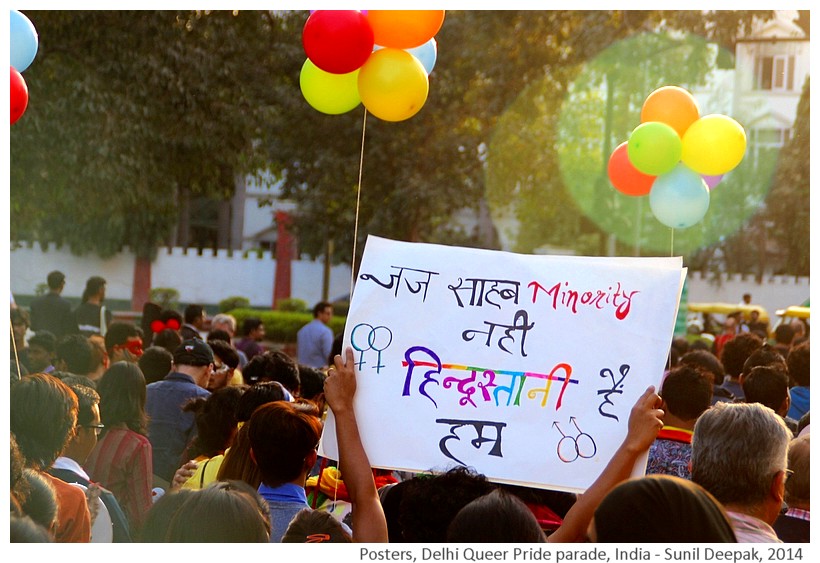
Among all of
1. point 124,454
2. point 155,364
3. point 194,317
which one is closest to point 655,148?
point 124,454

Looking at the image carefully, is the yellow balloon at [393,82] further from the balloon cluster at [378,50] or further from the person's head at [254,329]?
the person's head at [254,329]

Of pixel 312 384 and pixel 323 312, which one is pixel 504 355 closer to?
pixel 312 384

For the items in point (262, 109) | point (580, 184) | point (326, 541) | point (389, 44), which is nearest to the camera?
point (326, 541)

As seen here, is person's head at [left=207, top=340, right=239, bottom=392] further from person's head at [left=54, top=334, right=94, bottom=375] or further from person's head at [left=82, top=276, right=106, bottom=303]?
person's head at [left=82, top=276, right=106, bottom=303]

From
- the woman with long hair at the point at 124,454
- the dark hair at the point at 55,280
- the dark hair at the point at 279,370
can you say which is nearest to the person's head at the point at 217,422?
the woman with long hair at the point at 124,454

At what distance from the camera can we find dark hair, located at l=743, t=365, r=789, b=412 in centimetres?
508

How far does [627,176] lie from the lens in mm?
6023

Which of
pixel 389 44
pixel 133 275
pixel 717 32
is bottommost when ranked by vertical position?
pixel 133 275

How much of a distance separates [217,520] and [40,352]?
5433 mm

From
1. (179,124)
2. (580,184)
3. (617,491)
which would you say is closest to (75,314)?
(179,124)

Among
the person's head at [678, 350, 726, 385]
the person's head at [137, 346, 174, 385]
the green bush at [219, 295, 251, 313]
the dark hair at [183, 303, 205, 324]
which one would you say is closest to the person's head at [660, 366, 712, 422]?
the person's head at [678, 350, 726, 385]

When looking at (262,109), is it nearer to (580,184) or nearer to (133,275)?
(580,184)

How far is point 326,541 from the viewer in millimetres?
2965

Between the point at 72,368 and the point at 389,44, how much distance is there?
2987mm
